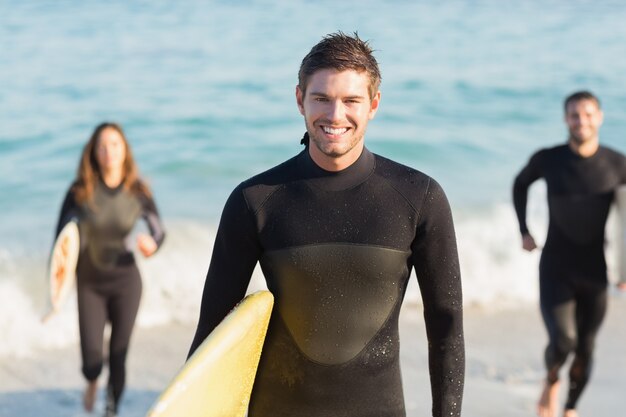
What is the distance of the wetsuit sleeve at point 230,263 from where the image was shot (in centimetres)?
269

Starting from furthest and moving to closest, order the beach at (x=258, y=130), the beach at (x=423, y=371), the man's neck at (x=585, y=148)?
the beach at (x=258, y=130) < the beach at (x=423, y=371) < the man's neck at (x=585, y=148)

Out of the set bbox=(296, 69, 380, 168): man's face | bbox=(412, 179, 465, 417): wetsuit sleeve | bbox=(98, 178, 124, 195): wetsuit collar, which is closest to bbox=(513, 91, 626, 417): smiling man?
bbox=(98, 178, 124, 195): wetsuit collar

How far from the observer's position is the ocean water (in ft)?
31.3

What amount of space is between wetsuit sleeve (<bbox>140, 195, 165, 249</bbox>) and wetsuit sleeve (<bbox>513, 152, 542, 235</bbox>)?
2.19 meters

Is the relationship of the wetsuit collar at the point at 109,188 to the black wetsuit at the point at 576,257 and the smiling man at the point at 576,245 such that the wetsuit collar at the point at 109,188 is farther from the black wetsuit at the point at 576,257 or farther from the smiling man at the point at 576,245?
the black wetsuit at the point at 576,257

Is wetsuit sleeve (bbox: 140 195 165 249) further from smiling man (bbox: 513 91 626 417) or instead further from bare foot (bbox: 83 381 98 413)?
smiling man (bbox: 513 91 626 417)

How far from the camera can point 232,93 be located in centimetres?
1619

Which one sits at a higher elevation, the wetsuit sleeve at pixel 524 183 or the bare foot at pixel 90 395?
the wetsuit sleeve at pixel 524 183

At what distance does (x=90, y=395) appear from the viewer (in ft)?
20.4

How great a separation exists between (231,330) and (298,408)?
1.02 feet

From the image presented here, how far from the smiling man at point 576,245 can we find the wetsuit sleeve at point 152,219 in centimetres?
220

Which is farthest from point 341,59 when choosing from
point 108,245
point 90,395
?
point 90,395

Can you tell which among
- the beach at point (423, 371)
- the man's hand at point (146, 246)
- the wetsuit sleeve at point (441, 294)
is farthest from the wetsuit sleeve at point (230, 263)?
the beach at point (423, 371)

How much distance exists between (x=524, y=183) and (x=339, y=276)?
3743 millimetres
